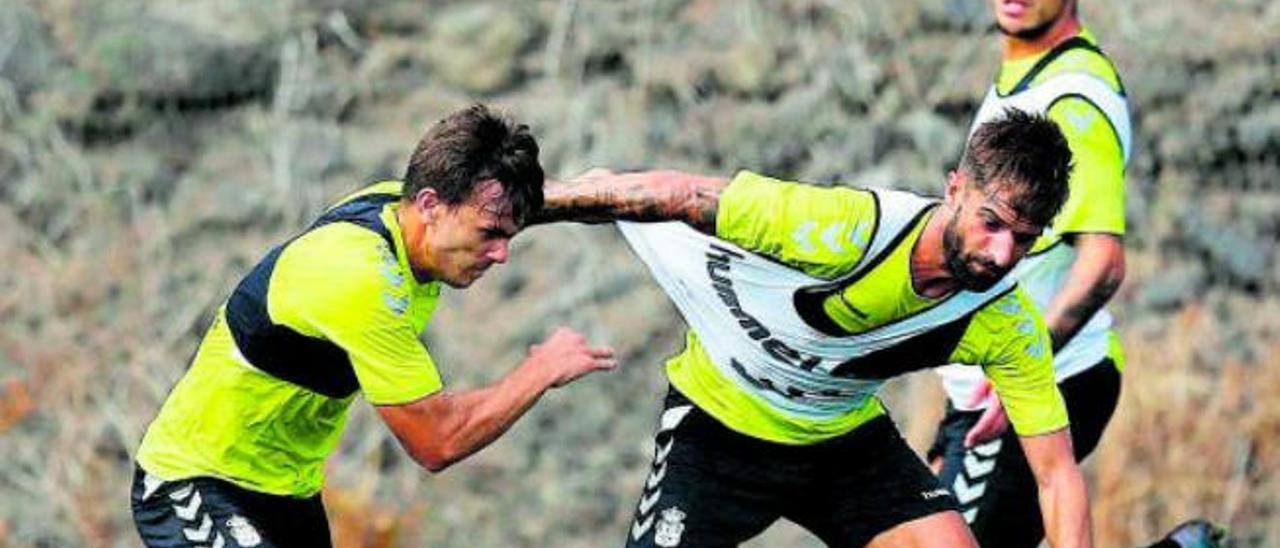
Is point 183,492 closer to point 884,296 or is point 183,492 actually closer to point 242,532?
point 242,532

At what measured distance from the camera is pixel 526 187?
727cm

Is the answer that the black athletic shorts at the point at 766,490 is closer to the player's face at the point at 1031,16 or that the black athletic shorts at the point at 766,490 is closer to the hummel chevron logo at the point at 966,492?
the hummel chevron logo at the point at 966,492

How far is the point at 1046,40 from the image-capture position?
8688 mm

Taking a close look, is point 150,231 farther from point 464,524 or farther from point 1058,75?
point 1058,75

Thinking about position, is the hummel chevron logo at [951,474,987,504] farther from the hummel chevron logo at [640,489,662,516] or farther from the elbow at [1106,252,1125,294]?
the hummel chevron logo at [640,489,662,516]

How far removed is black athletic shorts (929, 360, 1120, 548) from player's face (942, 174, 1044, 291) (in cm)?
142

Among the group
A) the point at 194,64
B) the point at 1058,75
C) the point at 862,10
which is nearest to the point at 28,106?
the point at 194,64

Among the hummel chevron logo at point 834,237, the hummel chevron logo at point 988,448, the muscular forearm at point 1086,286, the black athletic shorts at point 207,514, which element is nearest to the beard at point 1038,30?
the muscular forearm at point 1086,286

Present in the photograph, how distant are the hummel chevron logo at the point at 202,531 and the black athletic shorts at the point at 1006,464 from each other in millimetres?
2066

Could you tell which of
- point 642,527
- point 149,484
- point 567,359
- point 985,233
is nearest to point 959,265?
point 985,233

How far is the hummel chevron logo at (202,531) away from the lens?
7539 mm

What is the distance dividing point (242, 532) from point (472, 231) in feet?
2.88

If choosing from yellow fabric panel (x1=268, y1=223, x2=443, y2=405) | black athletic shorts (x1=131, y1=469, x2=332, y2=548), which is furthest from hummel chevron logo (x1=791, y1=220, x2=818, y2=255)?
black athletic shorts (x1=131, y1=469, x2=332, y2=548)

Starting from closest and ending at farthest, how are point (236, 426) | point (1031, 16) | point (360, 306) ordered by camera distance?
point (360, 306), point (236, 426), point (1031, 16)
